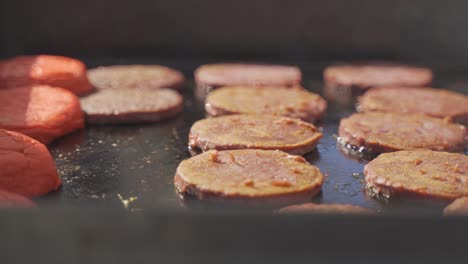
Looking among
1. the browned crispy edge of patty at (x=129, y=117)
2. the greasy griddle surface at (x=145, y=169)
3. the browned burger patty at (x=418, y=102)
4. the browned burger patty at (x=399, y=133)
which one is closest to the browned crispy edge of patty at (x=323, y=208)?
the greasy griddle surface at (x=145, y=169)

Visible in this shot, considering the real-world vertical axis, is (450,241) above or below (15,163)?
above

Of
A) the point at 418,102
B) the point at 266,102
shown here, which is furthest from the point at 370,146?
the point at 418,102

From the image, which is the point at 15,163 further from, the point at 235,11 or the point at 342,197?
the point at 235,11

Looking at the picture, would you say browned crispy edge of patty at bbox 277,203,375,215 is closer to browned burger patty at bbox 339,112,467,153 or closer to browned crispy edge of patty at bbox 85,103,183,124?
browned burger patty at bbox 339,112,467,153

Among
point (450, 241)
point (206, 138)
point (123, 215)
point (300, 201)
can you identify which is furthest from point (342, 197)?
point (123, 215)

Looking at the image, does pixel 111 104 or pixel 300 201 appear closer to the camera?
pixel 300 201

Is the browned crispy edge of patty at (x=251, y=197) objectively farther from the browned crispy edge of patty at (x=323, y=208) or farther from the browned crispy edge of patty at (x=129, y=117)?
the browned crispy edge of patty at (x=129, y=117)

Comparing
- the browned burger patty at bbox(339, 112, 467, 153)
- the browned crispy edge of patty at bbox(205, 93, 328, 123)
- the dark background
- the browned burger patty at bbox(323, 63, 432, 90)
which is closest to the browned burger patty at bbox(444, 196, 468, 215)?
the browned burger patty at bbox(339, 112, 467, 153)
